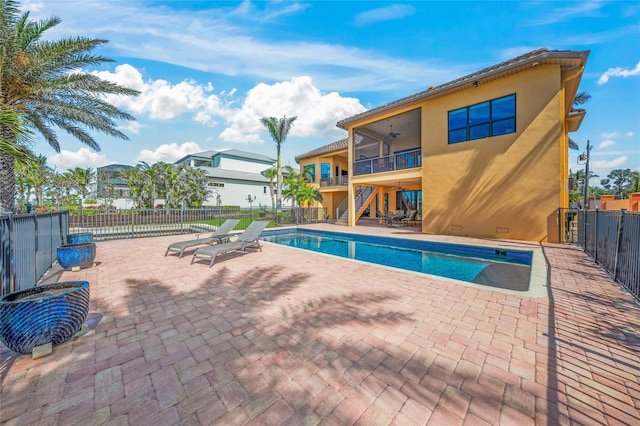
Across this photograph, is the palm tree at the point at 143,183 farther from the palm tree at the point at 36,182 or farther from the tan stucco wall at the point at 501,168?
the tan stucco wall at the point at 501,168

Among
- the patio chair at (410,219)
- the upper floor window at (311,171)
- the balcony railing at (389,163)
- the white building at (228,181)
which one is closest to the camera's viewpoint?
the balcony railing at (389,163)

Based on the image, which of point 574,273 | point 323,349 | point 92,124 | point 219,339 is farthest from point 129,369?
point 92,124

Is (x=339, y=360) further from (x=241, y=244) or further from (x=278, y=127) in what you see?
(x=278, y=127)

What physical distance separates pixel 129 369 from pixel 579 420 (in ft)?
12.8

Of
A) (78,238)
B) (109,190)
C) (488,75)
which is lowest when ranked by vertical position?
(78,238)

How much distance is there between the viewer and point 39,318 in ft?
8.59

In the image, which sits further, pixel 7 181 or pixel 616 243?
pixel 7 181

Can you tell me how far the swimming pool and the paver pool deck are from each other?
1908 mm

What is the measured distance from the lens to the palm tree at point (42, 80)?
6.13 meters

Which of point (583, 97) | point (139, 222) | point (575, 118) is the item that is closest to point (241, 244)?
point (139, 222)

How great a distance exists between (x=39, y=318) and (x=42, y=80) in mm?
8096

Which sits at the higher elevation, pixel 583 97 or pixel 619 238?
pixel 583 97

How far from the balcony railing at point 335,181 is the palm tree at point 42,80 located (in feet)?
50.1

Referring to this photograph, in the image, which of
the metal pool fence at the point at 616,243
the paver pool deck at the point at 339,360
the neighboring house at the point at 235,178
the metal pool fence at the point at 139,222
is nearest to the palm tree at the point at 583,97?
the metal pool fence at the point at 616,243
